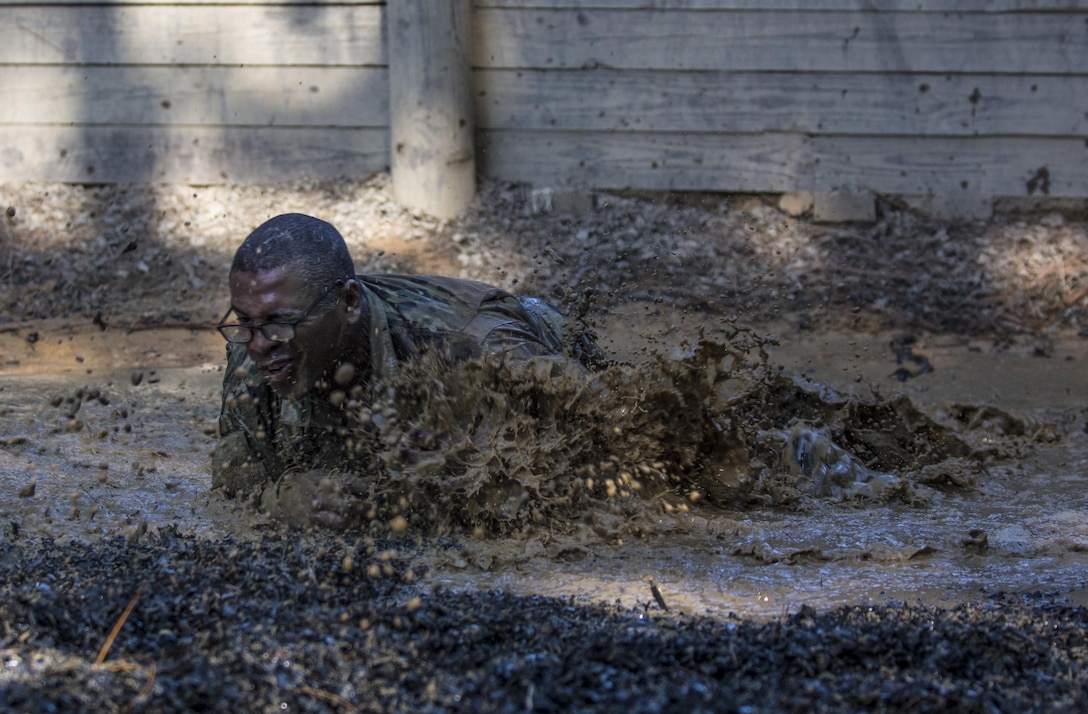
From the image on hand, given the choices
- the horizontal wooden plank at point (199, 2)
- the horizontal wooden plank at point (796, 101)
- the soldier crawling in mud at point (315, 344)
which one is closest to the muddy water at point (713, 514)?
the soldier crawling in mud at point (315, 344)

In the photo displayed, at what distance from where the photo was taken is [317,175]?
711 centimetres

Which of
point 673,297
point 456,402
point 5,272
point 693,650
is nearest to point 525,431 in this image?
point 456,402

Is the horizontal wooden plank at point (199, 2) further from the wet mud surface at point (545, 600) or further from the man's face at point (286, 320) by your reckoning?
the man's face at point (286, 320)

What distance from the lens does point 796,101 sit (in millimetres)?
6898

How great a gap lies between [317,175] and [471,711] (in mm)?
5471

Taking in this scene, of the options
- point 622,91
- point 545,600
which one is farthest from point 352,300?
point 622,91

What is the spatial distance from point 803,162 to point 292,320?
Answer: 14.7ft

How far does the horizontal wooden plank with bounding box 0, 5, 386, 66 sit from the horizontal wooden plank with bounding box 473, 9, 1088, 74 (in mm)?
819

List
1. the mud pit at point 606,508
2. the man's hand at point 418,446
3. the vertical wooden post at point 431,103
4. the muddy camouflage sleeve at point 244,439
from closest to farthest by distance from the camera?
the mud pit at point 606,508 → the man's hand at point 418,446 → the muddy camouflage sleeve at point 244,439 → the vertical wooden post at point 431,103

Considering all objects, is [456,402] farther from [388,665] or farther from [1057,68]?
[1057,68]

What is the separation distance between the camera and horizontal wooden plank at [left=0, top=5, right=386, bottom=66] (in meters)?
6.88

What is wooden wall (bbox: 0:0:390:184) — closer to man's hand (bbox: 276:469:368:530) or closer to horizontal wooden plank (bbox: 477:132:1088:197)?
horizontal wooden plank (bbox: 477:132:1088:197)

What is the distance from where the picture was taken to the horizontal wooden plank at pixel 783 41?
22.4ft

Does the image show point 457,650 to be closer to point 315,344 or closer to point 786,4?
point 315,344
